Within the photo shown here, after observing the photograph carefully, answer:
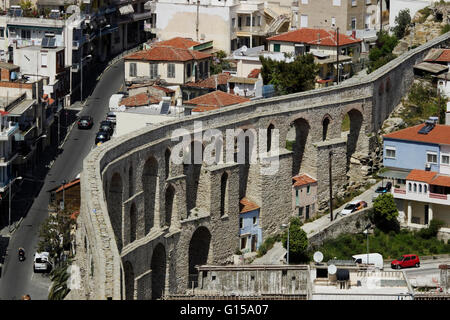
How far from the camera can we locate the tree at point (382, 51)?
336 feet

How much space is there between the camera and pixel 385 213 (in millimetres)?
84688

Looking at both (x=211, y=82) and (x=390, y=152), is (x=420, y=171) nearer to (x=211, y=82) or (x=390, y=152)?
(x=390, y=152)

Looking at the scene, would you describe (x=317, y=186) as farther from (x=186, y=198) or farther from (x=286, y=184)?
(x=186, y=198)

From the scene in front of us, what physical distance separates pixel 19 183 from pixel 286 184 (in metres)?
15.5

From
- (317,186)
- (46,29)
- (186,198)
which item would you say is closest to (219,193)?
(186,198)

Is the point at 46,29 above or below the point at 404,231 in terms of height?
above

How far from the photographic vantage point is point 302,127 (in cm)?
8819

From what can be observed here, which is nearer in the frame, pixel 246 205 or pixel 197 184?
pixel 197 184

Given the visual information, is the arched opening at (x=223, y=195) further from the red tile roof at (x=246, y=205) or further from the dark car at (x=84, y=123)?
the dark car at (x=84, y=123)

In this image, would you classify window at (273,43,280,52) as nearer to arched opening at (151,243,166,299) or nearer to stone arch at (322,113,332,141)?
stone arch at (322,113,332,141)

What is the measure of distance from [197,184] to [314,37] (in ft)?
89.9

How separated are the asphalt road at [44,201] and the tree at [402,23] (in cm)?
1994

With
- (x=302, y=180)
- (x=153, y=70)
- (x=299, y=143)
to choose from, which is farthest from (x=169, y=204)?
(x=153, y=70)

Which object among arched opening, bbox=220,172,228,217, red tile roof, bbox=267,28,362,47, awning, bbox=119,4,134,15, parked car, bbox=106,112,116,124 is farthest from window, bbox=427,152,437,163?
awning, bbox=119,4,134,15
